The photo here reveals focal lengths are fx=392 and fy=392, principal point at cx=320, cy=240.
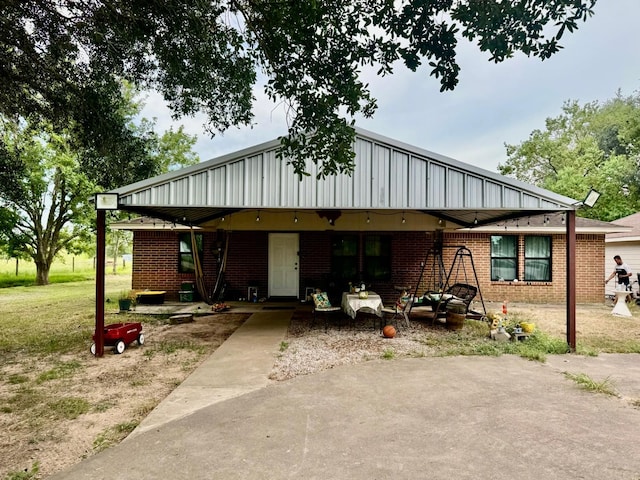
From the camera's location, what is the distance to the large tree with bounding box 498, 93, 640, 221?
865 inches

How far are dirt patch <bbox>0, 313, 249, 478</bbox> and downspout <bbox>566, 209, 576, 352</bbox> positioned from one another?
5.83 metres

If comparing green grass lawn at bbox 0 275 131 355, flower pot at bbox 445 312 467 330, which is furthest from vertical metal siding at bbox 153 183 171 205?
flower pot at bbox 445 312 467 330

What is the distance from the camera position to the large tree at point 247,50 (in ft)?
14.9

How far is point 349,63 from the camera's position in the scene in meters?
5.43

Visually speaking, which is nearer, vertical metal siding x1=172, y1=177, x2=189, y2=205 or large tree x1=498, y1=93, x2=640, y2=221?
vertical metal siding x1=172, y1=177, x2=189, y2=205

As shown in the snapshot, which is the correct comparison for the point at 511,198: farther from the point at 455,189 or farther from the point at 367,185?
the point at 367,185

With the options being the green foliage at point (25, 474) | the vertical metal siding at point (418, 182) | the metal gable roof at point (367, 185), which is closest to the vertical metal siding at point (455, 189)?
the metal gable roof at point (367, 185)

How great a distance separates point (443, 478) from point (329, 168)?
3668 mm

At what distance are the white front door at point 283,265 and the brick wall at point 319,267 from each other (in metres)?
0.19

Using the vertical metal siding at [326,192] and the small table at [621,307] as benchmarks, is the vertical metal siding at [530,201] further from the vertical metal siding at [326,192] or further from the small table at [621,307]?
the small table at [621,307]

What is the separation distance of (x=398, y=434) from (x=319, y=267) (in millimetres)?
9064

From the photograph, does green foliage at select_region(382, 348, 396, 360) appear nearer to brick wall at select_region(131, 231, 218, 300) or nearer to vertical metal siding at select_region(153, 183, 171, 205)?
vertical metal siding at select_region(153, 183, 171, 205)

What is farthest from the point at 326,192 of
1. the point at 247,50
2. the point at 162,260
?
the point at 162,260

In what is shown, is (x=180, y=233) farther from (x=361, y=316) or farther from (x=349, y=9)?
(x=349, y=9)
